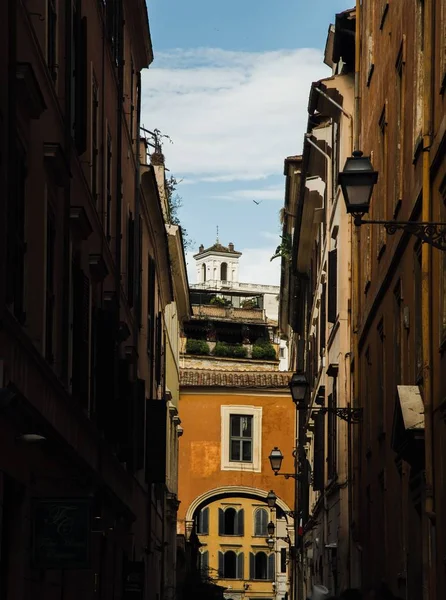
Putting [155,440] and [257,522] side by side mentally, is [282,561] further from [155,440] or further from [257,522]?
[155,440]

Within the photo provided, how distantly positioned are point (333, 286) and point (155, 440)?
4.95 m

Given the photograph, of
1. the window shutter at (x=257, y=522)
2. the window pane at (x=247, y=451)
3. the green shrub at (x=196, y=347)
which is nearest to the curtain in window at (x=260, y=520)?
the window shutter at (x=257, y=522)

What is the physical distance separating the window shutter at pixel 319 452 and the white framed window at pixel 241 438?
745 inches

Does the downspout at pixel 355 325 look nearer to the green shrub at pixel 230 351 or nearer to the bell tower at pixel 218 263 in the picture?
the green shrub at pixel 230 351

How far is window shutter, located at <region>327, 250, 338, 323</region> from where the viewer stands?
2886cm

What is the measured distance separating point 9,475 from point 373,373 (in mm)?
10988

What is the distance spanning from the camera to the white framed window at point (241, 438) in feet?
179

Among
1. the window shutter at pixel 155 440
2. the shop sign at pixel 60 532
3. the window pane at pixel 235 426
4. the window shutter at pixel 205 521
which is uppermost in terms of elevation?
the window pane at pixel 235 426

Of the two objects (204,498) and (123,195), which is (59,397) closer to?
(123,195)

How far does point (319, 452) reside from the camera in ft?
111

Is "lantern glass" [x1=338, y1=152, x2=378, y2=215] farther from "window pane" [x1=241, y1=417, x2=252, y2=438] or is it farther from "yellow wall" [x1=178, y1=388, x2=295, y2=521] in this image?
"window pane" [x1=241, y1=417, x2=252, y2=438]

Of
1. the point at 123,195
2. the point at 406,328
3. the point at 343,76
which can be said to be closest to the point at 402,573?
the point at 406,328

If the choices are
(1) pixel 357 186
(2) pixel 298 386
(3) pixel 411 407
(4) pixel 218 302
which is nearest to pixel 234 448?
(2) pixel 298 386

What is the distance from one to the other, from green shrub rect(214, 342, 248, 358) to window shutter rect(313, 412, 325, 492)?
62.3 meters
